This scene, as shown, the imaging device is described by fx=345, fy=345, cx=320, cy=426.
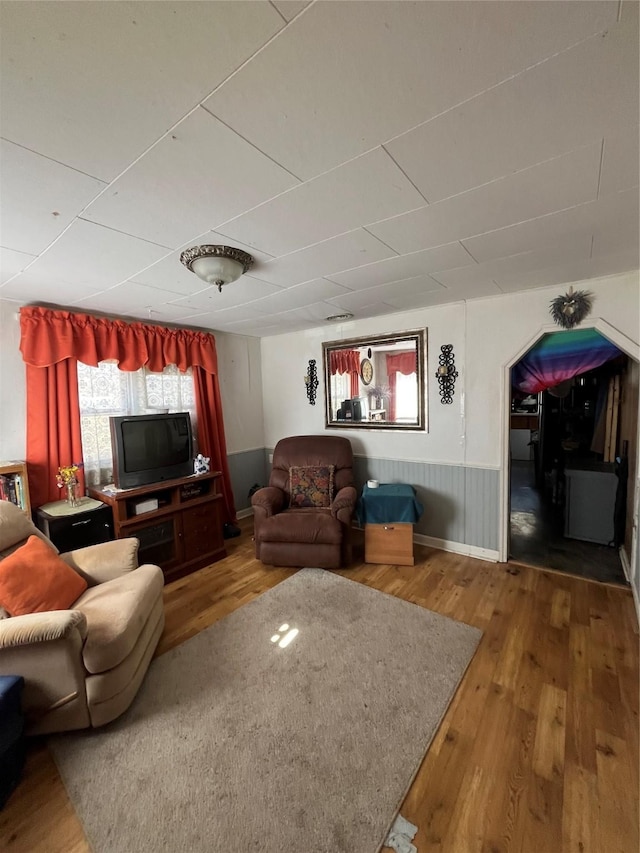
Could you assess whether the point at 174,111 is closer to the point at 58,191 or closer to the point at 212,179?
the point at 212,179

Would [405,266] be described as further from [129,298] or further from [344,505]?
[129,298]

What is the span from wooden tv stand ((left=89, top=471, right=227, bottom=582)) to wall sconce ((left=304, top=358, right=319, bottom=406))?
1483 mm

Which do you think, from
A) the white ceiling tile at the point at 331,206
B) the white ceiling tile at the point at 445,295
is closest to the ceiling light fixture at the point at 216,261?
the white ceiling tile at the point at 331,206

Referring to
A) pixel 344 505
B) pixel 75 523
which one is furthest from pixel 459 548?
pixel 75 523

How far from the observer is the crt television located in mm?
2973

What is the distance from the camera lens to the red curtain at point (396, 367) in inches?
138

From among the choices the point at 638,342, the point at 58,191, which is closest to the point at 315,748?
the point at 58,191

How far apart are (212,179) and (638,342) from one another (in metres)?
2.93

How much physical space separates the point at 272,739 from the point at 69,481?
2391 millimetres

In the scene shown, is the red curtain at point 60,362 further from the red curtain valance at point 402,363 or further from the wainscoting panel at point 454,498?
the wainscoting panel at point 454,498

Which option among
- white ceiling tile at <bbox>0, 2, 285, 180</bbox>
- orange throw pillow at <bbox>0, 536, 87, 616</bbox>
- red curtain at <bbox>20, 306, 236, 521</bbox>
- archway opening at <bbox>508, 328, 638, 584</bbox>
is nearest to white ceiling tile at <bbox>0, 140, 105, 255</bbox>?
white ceiling tile at <bbox>0, 2, 285, 180</bbox>

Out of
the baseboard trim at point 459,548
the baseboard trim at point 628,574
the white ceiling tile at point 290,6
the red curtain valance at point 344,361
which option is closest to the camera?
the white ceiling tile at point 290,6

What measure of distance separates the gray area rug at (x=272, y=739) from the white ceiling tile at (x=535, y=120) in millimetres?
2376

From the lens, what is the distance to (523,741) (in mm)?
1541
